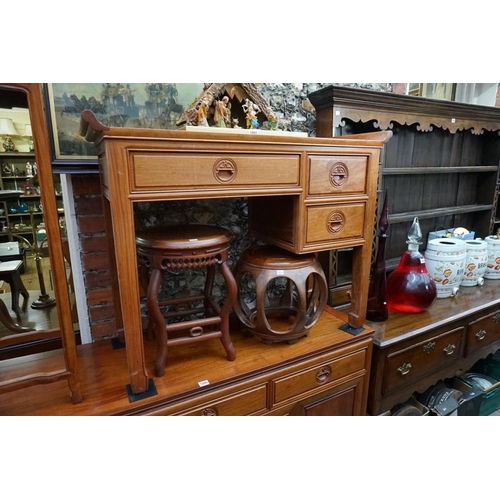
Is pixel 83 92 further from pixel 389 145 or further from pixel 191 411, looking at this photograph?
pixel 389 145

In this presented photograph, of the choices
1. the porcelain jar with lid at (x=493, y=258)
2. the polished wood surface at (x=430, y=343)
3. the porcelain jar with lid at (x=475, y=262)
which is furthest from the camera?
the porcelain jar with lid at (x=493, y=258)

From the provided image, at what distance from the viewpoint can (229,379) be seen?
108 centimetres

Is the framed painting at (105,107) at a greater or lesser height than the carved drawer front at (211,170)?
greater

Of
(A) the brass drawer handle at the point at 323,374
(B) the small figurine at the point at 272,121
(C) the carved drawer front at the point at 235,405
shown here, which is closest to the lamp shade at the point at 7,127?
(B) the small figurine at the point at 272,121

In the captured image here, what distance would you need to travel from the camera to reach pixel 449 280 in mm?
1795

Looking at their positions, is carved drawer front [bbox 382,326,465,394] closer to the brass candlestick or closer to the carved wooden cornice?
the carved wooden cornice

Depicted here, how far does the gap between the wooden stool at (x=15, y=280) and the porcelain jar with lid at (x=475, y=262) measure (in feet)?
7.22

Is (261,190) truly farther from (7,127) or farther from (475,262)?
(475,262)

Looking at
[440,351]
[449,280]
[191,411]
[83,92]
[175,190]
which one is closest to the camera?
[175,190]

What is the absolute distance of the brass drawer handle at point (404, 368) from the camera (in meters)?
1.49

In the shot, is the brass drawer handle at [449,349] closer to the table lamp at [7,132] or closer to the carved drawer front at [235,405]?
the carved drawer front at [235,405]

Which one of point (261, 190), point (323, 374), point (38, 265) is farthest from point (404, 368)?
point (38, 265)

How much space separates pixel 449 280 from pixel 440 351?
1.32ft

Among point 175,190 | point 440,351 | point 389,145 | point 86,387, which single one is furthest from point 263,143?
point 440,351
